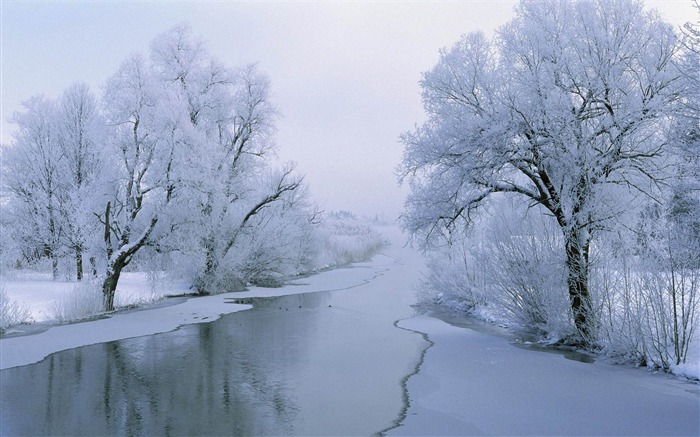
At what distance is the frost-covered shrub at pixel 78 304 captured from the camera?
53.3 ft

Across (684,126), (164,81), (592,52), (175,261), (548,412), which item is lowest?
(548,412)

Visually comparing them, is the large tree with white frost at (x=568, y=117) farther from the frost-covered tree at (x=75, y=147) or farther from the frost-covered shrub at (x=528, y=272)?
the frost-covered tree at (x=75, y=147)

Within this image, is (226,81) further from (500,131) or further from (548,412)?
(548,412)

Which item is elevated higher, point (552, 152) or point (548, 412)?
point (552, 152)

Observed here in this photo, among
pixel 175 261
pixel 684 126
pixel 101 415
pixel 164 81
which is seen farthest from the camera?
pixel 164 81

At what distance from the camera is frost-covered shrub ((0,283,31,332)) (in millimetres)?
14207

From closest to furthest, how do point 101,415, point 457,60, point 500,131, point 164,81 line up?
1. point 101,415
2. point 500,131
3. point 457,60
4. point 164,81

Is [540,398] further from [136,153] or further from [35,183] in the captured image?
[35,183]

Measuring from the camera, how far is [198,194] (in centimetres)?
2119

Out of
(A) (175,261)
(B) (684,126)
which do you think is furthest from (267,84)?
(B) (684,126)

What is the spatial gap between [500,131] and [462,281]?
11.3 m

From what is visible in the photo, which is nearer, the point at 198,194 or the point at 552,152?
the point at 552,152

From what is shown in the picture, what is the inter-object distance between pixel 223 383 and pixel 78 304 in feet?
32.1

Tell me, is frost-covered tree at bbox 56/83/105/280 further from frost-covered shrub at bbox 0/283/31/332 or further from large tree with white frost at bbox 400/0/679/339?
large tree with white frost at bbox 400/0/679/339
